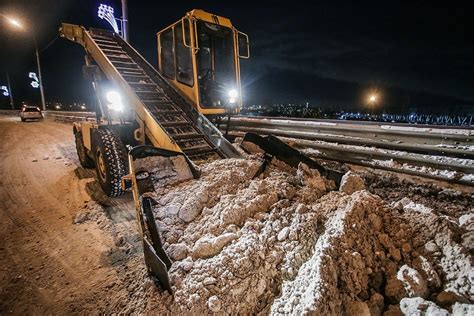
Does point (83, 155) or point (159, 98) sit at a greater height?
point (159, 98)

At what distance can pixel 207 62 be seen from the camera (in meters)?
6.07

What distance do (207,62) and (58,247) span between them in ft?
15.7

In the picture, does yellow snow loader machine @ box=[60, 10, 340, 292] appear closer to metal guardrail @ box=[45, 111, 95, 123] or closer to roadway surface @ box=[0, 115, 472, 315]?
roadway surface @ box=[0, 115, 472, 315]

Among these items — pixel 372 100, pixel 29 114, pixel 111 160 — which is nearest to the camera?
pixel 111 160

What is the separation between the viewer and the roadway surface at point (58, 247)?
2332 millimetres

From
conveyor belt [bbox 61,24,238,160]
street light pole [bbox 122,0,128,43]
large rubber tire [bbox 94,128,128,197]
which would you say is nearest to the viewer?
large rubber tire [bbox 94,128,128,197]

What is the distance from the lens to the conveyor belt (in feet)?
15.0

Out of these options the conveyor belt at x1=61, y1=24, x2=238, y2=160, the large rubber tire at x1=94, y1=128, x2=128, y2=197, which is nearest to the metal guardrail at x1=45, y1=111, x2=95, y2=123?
the conveyor belt at x1=61, y1=24, x2=238, y2=160

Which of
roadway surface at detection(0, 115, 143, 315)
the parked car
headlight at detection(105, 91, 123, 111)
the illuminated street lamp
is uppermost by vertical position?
the illuminated street lamp

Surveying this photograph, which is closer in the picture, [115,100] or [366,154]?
[366,154]

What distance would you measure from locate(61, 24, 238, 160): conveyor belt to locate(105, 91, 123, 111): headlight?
36 centimetres

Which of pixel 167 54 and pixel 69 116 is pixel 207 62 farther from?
pixel 69 116

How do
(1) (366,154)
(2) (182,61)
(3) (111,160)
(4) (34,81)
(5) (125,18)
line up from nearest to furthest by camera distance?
(3) (111,160)
(1) (366,154)
(2) (182,61)
(5) (125,18)
(4) (34,81)

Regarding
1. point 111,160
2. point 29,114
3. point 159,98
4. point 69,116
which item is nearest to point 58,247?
point 111,160
